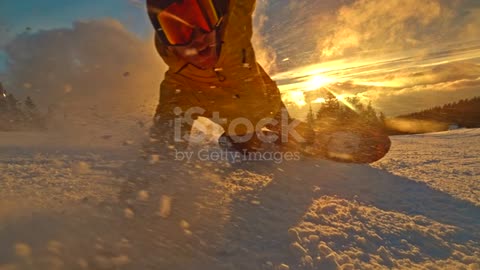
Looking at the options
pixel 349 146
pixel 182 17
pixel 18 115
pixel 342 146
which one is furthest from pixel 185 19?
pixel 349 146

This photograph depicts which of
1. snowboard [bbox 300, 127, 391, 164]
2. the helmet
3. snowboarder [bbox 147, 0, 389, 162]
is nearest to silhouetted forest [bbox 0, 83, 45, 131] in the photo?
snowboarder [bbox 147, 0, 389, 162]

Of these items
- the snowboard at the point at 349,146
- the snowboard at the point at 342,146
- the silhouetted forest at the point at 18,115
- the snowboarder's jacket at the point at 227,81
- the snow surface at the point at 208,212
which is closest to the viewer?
the snow surface at the point at 208,212

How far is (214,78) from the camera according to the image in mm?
4371

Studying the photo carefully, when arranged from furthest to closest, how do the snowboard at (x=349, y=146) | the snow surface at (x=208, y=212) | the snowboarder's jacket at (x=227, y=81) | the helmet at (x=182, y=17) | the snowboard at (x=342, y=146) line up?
the snowboard at (x=349, y=146), the snowboard at (x=342, y=146), the snowboarder's jacket at (x=227, y=81), the helmet at (x=182, y=17), the snow surface at (x=208, y=212)

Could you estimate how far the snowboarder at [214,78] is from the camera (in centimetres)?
403

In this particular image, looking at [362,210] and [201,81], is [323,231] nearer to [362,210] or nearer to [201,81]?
[362,210]

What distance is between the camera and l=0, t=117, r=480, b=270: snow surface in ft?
6.67

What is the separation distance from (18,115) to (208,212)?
389 cm

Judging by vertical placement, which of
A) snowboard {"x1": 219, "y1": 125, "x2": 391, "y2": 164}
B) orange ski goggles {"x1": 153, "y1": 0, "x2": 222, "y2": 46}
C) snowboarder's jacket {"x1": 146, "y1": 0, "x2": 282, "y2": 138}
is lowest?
snowboard {"x1": 219, "y1": 125, "x2": 391, "y2": 164}

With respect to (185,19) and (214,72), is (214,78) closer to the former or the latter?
(214,72)

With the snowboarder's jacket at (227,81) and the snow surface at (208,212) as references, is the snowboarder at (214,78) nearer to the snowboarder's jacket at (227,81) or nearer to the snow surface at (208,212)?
the snowboarder's jacket at (227,81)

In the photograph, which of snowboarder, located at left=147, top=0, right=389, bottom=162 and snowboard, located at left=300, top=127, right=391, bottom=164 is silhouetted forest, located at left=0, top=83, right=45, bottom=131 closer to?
snowboarder, located at left=147, top=0, right=389, bottom=162

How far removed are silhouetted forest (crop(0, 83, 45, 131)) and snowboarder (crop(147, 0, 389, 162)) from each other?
5.56ft

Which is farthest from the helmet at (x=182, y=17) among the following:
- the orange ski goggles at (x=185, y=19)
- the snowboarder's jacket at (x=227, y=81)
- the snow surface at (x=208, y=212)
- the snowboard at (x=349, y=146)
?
the snowboard at (x=349, y=146)
